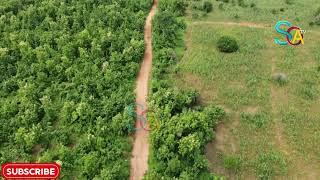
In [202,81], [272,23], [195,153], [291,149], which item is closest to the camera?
[195,153]

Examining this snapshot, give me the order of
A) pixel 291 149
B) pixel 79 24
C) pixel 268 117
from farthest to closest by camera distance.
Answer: pixel 79 24 → pixel 268 117 → pixel 291 149

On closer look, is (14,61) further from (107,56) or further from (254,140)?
(254,140)

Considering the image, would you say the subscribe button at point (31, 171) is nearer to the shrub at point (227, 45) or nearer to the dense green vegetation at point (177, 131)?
the dense green vegetation at point (177, 131)

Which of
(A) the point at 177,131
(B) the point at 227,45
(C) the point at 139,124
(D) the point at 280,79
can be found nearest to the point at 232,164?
(A) the point at 177,131

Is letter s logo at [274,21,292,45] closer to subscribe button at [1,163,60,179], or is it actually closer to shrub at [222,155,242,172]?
shrub at [222,155,242,172]

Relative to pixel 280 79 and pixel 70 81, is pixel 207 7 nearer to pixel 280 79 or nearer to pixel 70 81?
pixel 280 79

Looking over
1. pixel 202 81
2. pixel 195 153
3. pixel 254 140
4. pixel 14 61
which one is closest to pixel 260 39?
pixel 202 81
